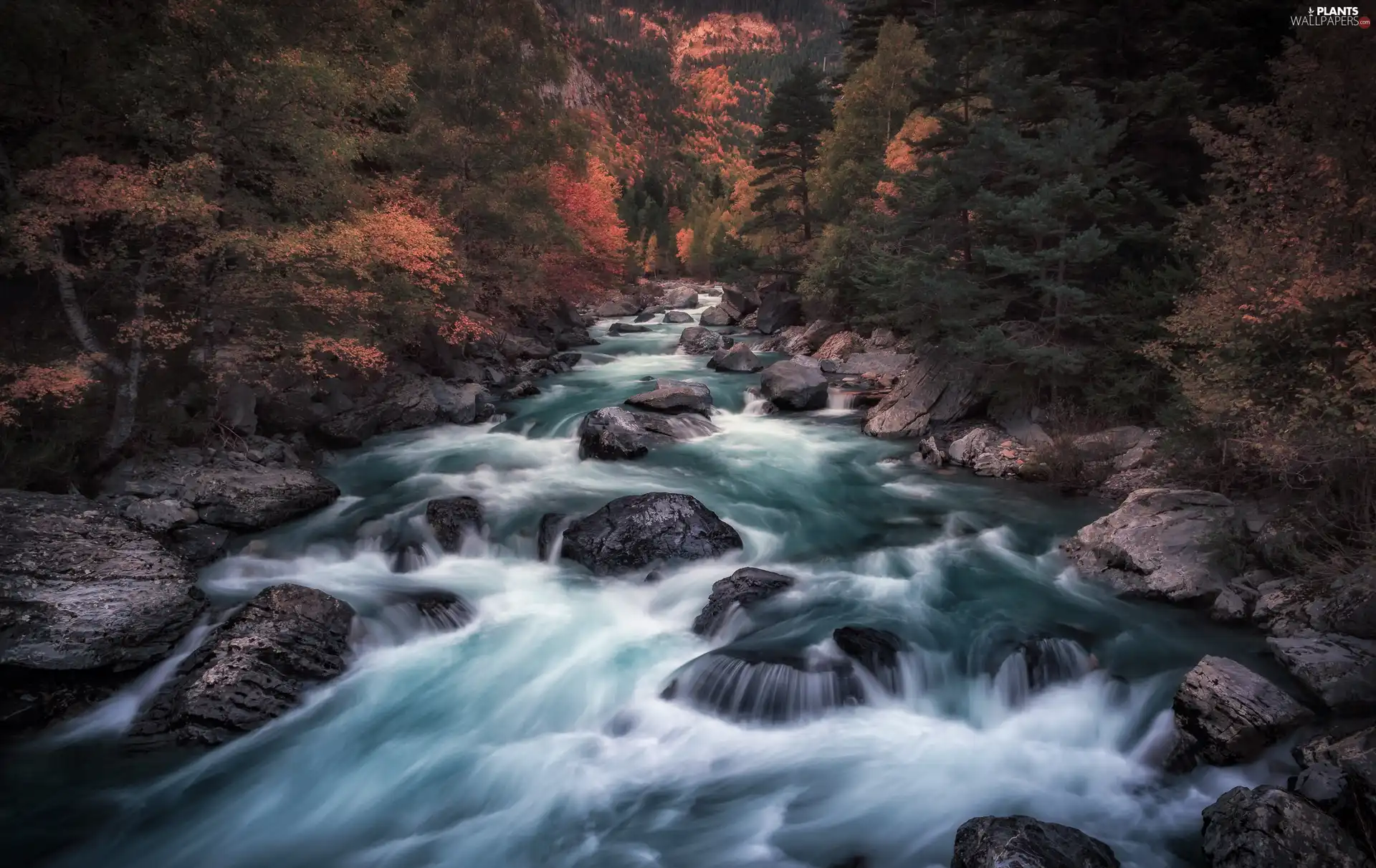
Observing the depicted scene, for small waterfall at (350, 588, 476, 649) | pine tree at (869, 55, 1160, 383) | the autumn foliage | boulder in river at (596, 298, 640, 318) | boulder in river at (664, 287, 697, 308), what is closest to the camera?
small waterfall at (350, 588, 476, 649)

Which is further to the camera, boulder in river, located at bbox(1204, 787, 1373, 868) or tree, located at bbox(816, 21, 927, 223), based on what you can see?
tree, located at bbox(816, 21, 927, 223)

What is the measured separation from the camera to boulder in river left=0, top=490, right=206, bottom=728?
24.8 ft

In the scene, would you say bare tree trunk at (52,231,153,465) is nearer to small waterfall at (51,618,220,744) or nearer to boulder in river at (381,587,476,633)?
small waterfall at (51,618,220,744)

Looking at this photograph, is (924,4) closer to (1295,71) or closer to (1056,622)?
(1295,71)

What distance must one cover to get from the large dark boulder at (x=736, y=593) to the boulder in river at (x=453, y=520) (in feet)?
16.3

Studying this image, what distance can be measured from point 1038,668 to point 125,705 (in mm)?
11047

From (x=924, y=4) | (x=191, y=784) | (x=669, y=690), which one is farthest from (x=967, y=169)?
(x=924, y=4)

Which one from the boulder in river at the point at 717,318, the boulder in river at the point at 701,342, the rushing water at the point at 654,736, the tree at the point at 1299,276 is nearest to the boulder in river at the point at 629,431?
the rushing water at the point at 654,736

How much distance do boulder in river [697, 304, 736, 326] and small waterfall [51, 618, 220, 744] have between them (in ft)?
127

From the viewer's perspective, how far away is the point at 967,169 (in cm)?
1677

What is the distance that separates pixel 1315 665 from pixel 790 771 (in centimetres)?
574

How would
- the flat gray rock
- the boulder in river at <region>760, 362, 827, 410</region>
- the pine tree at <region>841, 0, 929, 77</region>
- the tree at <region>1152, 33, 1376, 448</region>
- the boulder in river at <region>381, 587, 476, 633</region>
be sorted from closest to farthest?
the flat gray rock → the tree at <region>1152, 33, 1376, 448</region> → the boulder in river at <region>381, 587, 476, 633</region> → the boulder in river at <region>760, 362, 827, 410</region> → the pine tree at <region>841, 0, 929, 77</region>

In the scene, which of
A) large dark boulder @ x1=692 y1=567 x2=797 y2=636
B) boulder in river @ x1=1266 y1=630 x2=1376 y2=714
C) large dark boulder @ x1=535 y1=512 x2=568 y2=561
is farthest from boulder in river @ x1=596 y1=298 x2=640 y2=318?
boulder in river @ x1=1266 y1=630 x2=1376 y2=714

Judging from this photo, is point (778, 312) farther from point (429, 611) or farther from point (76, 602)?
point (76, 602)
